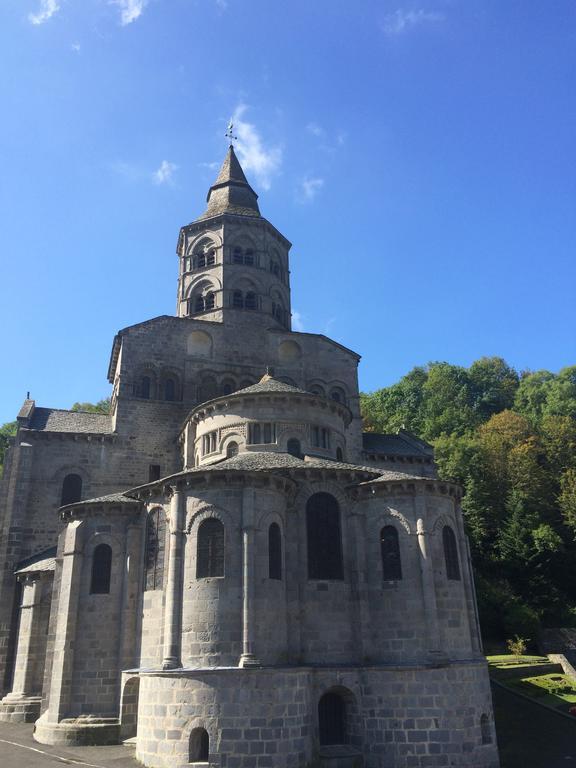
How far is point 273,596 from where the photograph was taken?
69.4 feet

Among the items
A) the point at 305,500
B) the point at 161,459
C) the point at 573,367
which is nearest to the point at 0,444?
the point at 161,459

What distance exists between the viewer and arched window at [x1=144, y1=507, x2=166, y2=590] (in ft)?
76.7

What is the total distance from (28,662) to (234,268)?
2645 cm

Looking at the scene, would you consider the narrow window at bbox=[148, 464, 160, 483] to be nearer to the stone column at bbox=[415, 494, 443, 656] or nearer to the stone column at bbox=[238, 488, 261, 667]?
the stone column at bbox=[238, 488, 261, 667]

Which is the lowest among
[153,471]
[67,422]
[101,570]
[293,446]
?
[101,570]

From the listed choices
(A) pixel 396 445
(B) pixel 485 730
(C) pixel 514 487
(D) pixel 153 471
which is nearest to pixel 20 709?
(D) pixel 153 471

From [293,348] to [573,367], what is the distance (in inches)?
2154

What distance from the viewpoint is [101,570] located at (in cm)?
2508

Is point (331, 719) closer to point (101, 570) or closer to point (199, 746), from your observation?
point (199, 746)

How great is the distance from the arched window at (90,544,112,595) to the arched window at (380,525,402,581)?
10951 millimetres

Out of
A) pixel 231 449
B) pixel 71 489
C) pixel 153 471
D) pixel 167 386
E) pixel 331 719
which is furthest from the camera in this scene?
pixel 167 386

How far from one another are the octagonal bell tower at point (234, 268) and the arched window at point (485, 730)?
26.3m

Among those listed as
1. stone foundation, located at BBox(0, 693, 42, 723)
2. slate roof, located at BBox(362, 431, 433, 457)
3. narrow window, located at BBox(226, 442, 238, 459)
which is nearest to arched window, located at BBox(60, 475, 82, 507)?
stone foundation, located at BBox(0, 693, 42, 723)

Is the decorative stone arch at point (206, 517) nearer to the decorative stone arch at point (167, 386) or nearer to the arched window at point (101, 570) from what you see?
the arched window at point (101, 570)
